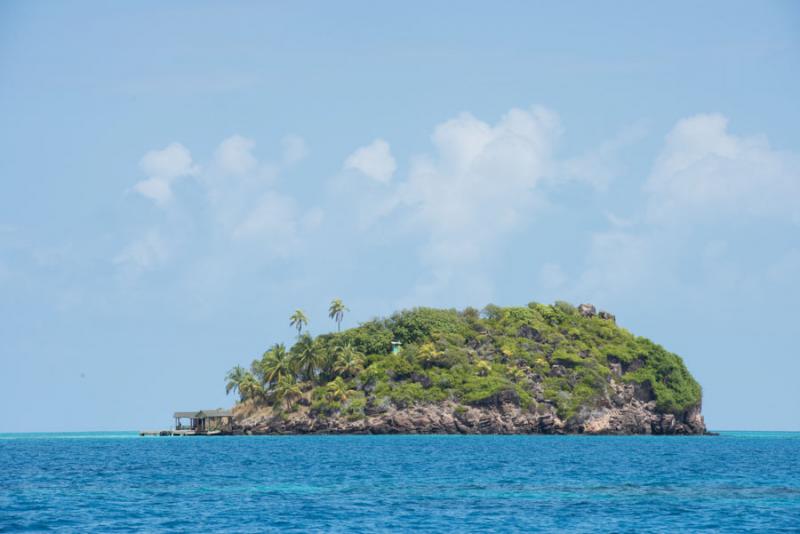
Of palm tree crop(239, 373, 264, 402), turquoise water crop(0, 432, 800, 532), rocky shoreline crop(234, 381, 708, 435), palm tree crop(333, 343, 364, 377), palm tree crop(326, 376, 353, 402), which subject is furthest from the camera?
palm tree crop(239, 373, 264, 402)

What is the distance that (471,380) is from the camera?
157250mm

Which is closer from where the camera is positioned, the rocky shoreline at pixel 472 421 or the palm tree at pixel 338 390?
the rocky shoreline at pixel 472 421

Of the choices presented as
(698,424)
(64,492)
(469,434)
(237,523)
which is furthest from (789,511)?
(698,424)

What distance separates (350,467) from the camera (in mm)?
77000

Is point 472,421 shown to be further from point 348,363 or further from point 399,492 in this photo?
point 399,492

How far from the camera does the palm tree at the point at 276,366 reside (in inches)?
6432

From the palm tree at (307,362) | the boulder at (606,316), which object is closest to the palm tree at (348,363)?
the palm tree at (307,362)

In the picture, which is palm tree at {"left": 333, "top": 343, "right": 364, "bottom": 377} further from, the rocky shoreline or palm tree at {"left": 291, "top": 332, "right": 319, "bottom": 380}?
the rocky shoreline

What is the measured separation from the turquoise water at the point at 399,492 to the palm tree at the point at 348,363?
2507 inches

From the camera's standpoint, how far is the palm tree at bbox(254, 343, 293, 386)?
6432 inches

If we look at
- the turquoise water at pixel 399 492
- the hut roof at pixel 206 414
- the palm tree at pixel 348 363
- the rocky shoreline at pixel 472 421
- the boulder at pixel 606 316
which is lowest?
the turquoise water at pixel 399 492

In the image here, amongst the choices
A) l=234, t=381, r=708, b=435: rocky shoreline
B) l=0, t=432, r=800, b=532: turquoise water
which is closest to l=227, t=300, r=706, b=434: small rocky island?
l=234, t=381, r=708, b=435: rocky shoreline

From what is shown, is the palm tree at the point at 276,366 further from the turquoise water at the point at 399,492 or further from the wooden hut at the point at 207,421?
the turquoise water at the point at 399,492

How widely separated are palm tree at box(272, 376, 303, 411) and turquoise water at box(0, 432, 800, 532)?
6203 cm
